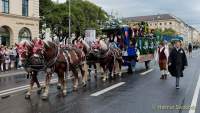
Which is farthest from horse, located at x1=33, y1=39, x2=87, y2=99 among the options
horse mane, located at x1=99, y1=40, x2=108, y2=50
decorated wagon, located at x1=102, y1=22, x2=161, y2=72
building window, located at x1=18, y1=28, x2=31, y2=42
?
building window, located at x1=18, y1=28, x2=31, y2=42

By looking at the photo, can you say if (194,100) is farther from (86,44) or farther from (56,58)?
(86,44)

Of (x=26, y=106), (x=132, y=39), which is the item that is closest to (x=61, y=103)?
(x=26, y=106)

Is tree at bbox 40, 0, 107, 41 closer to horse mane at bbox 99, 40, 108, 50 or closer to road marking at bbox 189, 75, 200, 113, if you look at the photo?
horse mane at bbox 99, 40, 108, 50

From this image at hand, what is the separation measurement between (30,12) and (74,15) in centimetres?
2043

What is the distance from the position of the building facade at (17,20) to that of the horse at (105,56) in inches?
730

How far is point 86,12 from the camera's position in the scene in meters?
69.6

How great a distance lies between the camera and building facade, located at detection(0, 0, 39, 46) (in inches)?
1513

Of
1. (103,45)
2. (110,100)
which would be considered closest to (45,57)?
(110,100)

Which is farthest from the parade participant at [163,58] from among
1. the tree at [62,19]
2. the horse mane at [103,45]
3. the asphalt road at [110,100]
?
the tree at [62,19]

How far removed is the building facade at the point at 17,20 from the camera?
38438 millimetres

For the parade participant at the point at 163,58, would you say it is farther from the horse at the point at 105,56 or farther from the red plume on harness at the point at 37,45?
the red plume on harness at the point at 37,45

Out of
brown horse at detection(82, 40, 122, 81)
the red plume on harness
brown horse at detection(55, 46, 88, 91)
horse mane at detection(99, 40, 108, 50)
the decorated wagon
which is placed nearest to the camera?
the red plume on harness

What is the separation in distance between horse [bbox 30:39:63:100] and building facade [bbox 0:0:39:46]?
24518 millimetres

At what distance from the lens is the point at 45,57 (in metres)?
12.1
